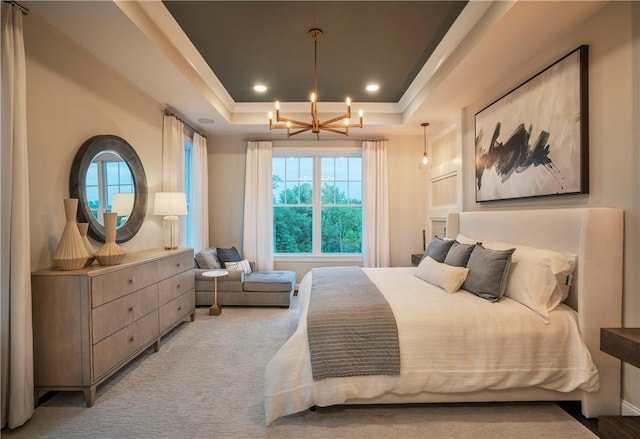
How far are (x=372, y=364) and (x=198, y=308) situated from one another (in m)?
3.21

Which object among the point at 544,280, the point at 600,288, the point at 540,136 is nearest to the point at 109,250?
the point at 544,280

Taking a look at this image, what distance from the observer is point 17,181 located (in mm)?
1947

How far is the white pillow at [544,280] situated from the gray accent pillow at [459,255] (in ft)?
1.66

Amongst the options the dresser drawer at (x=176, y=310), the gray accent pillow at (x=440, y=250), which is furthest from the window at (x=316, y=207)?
the gray accent pillow at (x=440, y=250)

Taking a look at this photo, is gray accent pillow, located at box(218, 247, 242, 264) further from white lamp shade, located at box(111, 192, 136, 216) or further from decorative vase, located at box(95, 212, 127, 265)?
decorative vase, located at box(95, 212, 127, 265)

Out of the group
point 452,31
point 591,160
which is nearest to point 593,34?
point 591,160

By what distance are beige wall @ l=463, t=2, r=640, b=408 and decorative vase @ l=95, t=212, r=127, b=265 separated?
3474 mm

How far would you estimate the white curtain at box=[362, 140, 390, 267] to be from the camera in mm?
5312

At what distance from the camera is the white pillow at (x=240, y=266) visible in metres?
4.64

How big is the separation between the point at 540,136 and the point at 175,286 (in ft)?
12.1

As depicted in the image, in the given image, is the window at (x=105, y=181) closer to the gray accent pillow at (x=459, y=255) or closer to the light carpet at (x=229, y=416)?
the light carpet at (x=229, y=416)

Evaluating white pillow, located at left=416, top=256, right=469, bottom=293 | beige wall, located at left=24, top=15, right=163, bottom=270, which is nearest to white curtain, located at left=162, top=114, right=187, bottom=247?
beige wall, located at left=24, top=15, right=163, bottom=270

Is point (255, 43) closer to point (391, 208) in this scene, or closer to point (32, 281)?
point (32, 281)

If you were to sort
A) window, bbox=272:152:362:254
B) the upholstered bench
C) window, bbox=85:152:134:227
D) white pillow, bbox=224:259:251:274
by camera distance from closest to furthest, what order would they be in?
window, bbox=85:152:134:227 < the upholstered bench < white pillow, bbox=224:259:251:274 < window, bbox=272:152:362:254
